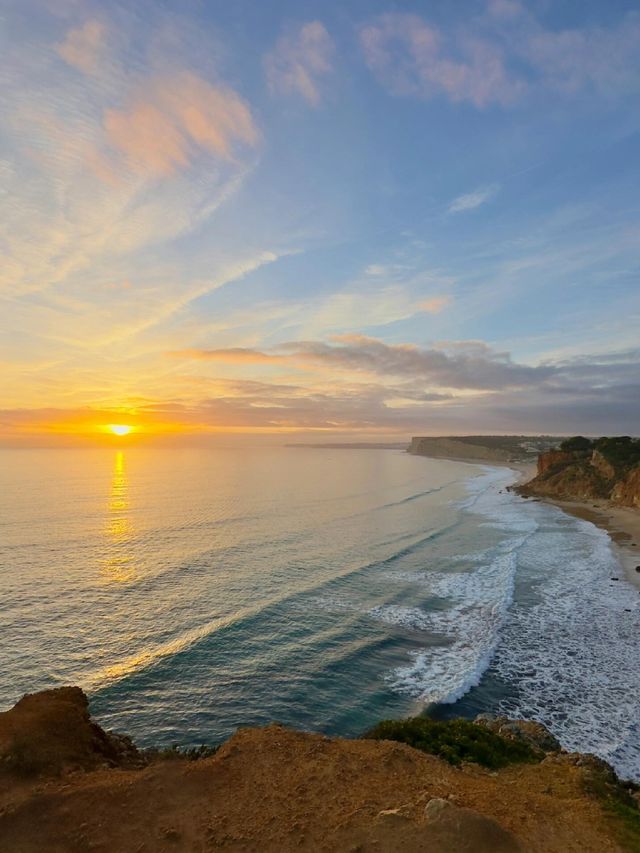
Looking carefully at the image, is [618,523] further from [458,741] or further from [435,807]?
[435,807]

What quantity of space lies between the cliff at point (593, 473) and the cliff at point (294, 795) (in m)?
70.6

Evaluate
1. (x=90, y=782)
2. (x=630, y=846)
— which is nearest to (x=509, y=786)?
(x=630, y=846)

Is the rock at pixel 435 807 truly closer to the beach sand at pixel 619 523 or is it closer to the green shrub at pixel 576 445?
the beach sand at pixel 619 523

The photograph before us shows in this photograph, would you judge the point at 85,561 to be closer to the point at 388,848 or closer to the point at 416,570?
the point at 416,570

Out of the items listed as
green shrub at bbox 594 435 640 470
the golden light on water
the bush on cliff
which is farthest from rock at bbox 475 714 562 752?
green shrub at bbox 594 435 640 470

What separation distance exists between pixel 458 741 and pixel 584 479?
279ft

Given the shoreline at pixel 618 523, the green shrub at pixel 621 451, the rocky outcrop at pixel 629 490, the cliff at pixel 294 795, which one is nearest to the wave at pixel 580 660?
the shoreline at pixel 618 523

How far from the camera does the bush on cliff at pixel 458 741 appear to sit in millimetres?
14473

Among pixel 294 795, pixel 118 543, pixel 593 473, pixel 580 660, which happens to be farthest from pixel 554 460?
pixel 294 795

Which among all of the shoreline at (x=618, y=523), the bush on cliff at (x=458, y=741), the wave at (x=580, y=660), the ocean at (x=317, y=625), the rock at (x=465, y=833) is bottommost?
the ocean at (x=317, y=625)

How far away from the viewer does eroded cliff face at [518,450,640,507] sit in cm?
7368

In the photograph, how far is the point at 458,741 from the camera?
15078 mm

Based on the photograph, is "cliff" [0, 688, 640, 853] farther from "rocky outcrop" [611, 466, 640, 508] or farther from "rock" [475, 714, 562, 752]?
"rocky outcrop" [611, 466, 640, 508]

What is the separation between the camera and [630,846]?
393 inches
